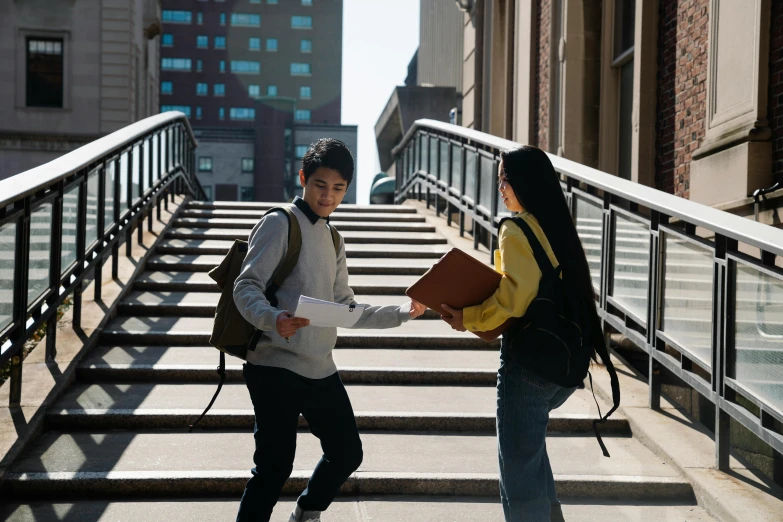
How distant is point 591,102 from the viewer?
38.3 ft

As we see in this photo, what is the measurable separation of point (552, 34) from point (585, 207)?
6.24 metres

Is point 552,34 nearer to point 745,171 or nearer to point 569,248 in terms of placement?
point 745,171

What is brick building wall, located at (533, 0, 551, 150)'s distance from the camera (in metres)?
12.7

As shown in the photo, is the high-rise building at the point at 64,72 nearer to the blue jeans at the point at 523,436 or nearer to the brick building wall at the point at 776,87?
the brick building wall at the point at 776,87

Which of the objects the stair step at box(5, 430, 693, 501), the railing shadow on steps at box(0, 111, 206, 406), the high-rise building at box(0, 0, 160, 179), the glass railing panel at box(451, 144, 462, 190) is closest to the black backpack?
the stair step at box(5, 430, 693, 501)

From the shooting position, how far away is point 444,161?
12047mm

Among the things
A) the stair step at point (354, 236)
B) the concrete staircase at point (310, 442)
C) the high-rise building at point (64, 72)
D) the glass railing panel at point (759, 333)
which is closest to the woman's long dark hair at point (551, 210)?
the glass railing panel at point (759, 333)

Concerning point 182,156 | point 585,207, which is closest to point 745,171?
point 585,207

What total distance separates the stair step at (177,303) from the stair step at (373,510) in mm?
2929

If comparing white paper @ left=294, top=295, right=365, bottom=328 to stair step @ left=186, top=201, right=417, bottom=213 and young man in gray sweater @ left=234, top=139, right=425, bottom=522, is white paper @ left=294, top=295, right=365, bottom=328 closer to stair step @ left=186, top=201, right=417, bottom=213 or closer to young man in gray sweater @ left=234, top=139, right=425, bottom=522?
young man in gray sweater @ left=234, top=139, right=425, bottom=522

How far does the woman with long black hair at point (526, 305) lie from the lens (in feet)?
10.1

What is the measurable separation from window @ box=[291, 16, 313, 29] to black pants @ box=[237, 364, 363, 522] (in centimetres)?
8897

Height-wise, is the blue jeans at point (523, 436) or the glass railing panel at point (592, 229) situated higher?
the glass railing panel at point (592, 229)

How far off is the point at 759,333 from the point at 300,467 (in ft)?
7.63
